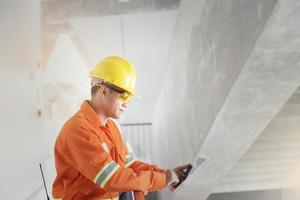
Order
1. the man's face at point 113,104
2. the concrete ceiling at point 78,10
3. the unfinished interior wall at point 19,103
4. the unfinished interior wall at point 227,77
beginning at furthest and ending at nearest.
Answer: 1. the concrete ceiling at point 78,10
2. the unfinished interior wall at point 19,103
3. the man's face at point 113,104
4. the unfinished interior wall at point 227,77

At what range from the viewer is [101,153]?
1812mm

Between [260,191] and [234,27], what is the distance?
2.66 metres

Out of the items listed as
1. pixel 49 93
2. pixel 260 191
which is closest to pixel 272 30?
pixel 49 93

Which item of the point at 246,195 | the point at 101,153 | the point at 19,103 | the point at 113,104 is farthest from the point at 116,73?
the point at 246,195

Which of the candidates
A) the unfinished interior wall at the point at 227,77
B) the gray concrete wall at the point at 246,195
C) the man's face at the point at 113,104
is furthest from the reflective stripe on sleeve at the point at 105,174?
the gray concrete wall at the point at 246,195

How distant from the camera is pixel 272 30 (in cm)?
147

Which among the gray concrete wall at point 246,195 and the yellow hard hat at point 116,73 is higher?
the yellow hard hat at point 116,73

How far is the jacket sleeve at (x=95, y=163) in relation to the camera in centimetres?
180

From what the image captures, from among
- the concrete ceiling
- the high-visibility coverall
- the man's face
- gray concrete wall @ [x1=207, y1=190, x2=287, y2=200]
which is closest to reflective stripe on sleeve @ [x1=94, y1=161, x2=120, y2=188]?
the high-visibility coverall

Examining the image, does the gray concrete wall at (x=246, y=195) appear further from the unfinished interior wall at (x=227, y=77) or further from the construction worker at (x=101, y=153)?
the construction worker at (x=101, y=153)

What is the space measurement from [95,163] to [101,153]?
0.19 ft

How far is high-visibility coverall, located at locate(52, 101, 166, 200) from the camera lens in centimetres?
181

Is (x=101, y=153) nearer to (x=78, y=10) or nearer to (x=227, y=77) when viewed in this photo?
(x=227, y=77)

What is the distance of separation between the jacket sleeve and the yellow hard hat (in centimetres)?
36
